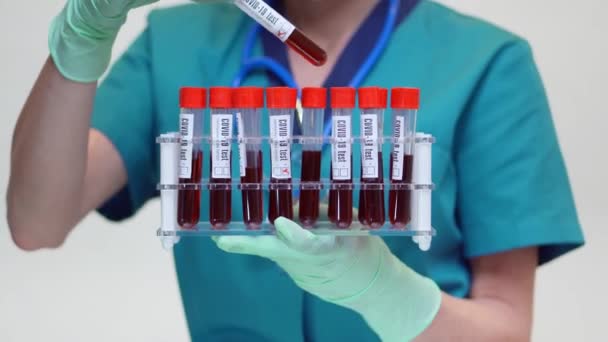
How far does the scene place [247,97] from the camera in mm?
949

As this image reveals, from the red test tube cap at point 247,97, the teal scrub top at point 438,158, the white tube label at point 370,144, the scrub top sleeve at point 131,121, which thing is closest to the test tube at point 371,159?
the white tube label at point 370,144

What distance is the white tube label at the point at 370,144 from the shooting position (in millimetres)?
946

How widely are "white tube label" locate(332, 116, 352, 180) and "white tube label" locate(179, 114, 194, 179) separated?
0.16m

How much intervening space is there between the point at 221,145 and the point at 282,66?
1.05 ft

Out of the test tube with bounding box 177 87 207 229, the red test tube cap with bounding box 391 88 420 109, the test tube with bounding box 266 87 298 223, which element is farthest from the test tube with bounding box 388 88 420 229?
the test tube with bounding box 177 87 207 229

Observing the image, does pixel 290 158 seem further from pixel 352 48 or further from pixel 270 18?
pixel 352 48

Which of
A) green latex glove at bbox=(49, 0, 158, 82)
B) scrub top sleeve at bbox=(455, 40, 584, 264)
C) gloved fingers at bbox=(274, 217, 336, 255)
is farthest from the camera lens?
scrub top sleeve at bbox=(455, 40, 584, 264)

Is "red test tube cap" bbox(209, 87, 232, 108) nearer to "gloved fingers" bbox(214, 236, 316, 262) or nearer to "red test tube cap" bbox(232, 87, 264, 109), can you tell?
"red test tube cap" bbox(232, 87, 264, 109)

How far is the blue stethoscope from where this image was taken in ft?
3.99

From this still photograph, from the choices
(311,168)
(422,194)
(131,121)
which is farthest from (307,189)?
(131,121)

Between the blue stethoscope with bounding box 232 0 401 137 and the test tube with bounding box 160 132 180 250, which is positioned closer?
the test tube with bounding box 160 132 180 250

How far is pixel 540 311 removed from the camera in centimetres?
192

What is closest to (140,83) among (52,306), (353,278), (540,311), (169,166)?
(169,166)

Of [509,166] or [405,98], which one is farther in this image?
[509,166]
